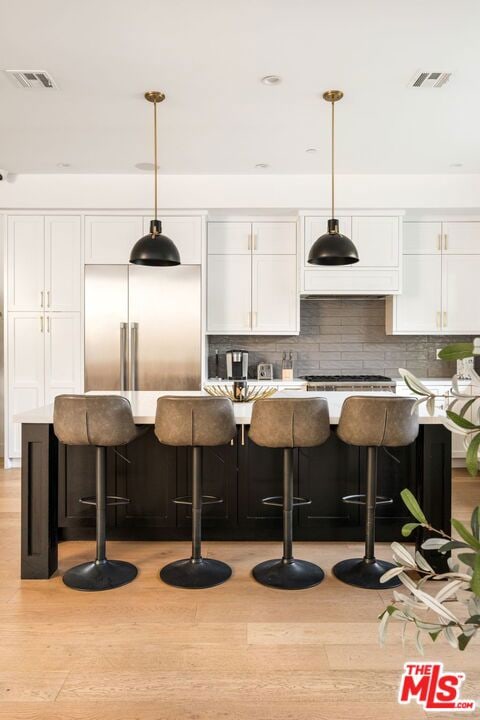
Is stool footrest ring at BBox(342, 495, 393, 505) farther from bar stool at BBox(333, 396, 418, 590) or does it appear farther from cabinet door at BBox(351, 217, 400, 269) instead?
cabinet door at BBox(351, 217, 400, 269)

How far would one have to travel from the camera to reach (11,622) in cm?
222

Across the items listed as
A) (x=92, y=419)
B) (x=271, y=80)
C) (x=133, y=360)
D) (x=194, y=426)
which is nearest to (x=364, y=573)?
(x=194, y=426)

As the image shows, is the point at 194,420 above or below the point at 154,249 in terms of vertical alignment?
below

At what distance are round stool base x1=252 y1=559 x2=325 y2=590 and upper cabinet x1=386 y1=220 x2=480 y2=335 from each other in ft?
10.5

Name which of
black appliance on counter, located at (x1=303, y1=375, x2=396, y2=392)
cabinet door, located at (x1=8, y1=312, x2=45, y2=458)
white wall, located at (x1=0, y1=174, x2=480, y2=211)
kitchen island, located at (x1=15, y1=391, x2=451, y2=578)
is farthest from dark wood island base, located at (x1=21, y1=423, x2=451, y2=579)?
white wall, located at (x1=0, y1=174, x2=480, y2=211)

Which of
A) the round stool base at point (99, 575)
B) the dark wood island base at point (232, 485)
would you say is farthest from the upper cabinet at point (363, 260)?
the round stool base at point (99, 575)

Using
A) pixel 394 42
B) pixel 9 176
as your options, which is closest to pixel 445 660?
pixel 394 42

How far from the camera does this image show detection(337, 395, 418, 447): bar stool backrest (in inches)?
98.2

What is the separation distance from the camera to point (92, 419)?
2.50 metres

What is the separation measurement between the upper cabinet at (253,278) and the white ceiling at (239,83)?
2.36 feet

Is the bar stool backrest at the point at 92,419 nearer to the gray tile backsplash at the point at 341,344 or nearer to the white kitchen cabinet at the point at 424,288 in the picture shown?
the gray tile backsplash at the point at 341,344

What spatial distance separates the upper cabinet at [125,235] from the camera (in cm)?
488

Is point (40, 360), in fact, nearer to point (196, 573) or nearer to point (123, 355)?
point (123, 355)

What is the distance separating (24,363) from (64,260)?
1078mm
